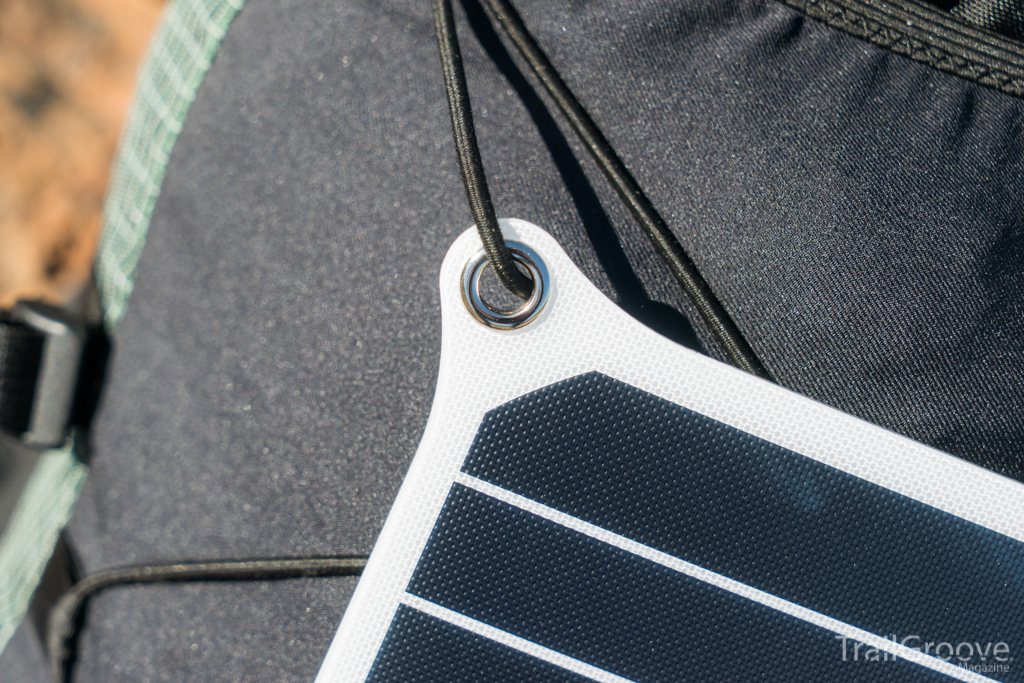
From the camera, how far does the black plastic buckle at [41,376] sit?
531 mm

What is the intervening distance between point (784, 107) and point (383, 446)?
316mm

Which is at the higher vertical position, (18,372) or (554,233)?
(554,233)

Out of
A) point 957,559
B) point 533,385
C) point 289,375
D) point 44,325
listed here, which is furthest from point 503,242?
point 44,325

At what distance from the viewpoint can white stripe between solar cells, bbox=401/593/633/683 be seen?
1.20 ft

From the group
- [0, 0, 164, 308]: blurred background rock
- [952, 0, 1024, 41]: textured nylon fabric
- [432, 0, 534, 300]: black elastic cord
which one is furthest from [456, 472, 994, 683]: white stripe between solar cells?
[0, 0, 164, 308]: blurred background rock

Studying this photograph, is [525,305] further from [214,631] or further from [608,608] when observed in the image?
[214,631]

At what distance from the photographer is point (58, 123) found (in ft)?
5.02

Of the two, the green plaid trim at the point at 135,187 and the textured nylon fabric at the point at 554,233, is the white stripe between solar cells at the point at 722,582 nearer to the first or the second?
the textured nylon fabric at the point at 554,233

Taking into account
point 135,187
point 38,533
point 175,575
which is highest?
point 135,187

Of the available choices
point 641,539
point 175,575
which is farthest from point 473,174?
point 175,575

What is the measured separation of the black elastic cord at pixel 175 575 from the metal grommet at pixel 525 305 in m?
0.17

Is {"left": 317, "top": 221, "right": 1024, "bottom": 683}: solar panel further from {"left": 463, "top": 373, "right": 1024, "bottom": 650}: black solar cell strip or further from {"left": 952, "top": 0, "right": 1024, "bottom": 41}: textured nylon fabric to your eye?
{"left": 952, "top": 0, "right": 1024, "bottom": 41}: textured nylon fabric

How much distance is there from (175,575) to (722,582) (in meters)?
0.35

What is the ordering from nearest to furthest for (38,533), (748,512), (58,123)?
(748,512)
(38,533)
(58,123)
